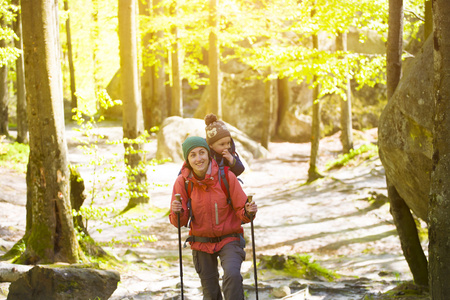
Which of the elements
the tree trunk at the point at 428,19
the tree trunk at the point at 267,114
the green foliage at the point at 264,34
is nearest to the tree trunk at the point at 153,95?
the green foliage at the point at 264,34

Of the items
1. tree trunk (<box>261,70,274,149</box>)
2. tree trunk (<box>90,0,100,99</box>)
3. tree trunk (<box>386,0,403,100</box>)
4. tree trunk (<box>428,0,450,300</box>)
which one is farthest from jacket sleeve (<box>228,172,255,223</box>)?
tree trunk (<box>90,0,100,99</box>)

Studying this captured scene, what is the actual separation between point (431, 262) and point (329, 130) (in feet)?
69.6

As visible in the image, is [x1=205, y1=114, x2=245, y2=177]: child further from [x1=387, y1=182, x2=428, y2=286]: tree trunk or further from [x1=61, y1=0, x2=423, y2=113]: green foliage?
[x1=61, y1=0, x2=423, y2=113]: green foliage

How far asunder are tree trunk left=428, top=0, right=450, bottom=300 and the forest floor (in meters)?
1.73

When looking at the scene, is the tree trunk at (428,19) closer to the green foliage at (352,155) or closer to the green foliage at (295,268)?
the green foliage at (295,268)

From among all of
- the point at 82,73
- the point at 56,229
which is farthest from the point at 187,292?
the point at 82,73

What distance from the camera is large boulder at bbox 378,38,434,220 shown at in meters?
5.28

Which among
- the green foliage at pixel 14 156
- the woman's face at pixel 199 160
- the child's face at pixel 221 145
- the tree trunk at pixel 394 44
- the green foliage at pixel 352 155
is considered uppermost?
the tree trunk at pixel 394 44

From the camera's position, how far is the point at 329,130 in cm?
2541

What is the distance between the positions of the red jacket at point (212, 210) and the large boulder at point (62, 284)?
4.98 ft

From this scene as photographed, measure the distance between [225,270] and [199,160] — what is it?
95 centimetres

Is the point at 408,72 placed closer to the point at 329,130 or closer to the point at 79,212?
the point at 79,212

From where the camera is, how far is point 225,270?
4.40m

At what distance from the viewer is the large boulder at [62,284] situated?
5.08 meters
